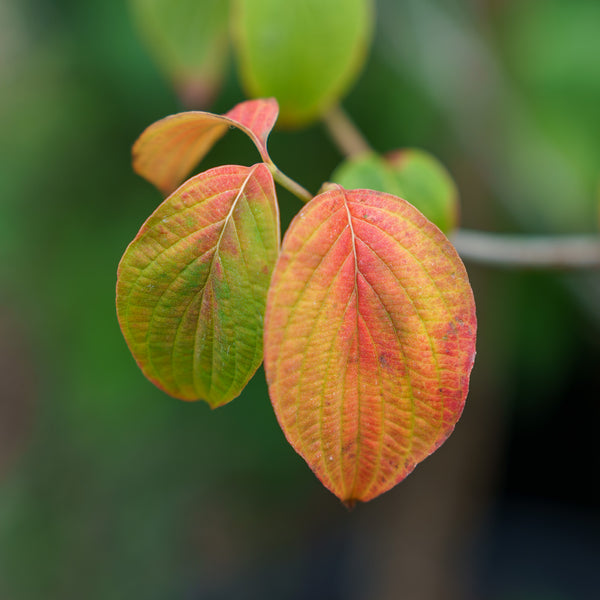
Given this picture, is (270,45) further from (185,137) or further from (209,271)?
(209,271)

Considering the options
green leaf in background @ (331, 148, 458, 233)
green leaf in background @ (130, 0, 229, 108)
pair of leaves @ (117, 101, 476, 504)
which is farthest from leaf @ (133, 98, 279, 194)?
green leaf in background @ (130, 0, 229, 108)

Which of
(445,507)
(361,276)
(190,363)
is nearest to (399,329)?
(361,276)

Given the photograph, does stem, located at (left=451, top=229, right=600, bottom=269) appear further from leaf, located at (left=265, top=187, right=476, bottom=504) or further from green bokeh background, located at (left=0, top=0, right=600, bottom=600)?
green bokeh background, located at (left=0, top=0, right=600, bottom=600)

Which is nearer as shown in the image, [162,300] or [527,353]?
[162,300]

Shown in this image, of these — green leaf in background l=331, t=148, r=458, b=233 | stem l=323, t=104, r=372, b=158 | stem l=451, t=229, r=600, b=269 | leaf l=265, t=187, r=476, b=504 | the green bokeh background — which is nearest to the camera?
leaf l=265, t=187, r=476, b=504

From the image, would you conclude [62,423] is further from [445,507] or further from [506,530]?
[506,530]

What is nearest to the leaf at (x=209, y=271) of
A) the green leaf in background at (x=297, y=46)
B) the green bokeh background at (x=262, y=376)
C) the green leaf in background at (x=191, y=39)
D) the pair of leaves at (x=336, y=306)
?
the pair of leaves at (x=336, y=306)

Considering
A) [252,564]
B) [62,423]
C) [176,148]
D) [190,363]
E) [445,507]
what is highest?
[176,148]

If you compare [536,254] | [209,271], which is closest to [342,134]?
[536,254]
